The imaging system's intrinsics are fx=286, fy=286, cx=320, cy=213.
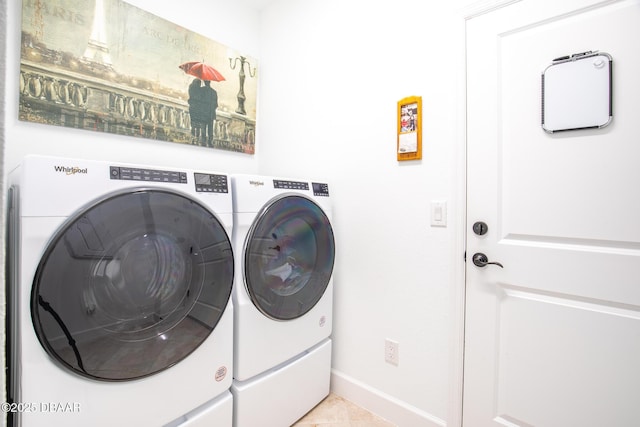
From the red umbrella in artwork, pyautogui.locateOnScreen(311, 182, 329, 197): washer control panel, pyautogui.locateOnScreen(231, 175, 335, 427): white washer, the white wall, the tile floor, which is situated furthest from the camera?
the red umbrella in artwork

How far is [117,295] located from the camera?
910 mm

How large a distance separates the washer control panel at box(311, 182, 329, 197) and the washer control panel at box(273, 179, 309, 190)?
0.06 meters

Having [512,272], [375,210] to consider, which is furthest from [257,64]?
[512,272]

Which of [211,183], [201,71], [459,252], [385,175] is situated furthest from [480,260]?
[201,71]

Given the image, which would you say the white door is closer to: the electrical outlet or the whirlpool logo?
the electrical outlet

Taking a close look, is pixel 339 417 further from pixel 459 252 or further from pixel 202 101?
pixel 202 101

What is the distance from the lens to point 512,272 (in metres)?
1.24

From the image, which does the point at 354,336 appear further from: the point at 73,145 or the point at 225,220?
the point at 73,145

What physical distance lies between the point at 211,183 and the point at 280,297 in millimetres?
618

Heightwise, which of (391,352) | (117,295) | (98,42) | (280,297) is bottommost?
(391,352)

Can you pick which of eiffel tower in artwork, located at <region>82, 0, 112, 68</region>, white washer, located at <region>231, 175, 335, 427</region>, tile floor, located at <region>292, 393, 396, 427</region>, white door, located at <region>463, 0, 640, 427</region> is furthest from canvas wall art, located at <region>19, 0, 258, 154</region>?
tile floor, located at <region>292, 393, 396, 427</region>

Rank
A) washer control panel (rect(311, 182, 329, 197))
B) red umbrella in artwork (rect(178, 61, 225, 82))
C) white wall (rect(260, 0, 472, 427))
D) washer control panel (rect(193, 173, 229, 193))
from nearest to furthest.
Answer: washer control panel (rect(193, 173, 229, 193))
white wall (rect(260, 0, 472, 427))
washer control panel (rect(311, 182, 329, 197))
red umbrella in artwork (rect(178, 61, 225, 82))

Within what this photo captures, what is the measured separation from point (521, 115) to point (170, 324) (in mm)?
1614

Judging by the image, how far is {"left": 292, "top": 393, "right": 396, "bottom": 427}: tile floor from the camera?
1.49 meters
